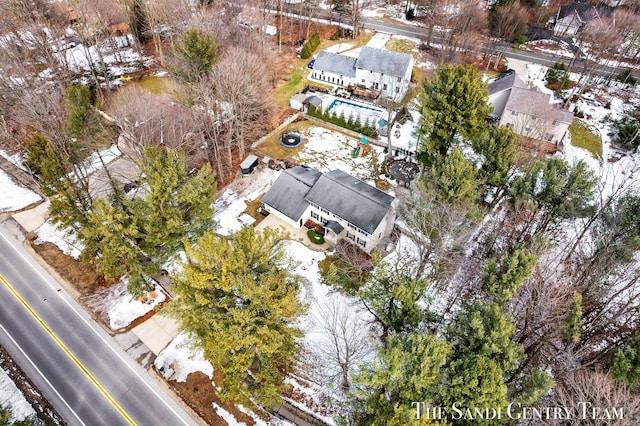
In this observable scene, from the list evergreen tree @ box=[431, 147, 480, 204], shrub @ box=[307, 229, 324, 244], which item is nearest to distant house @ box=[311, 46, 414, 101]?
evergreen tree @ box=[431, 147, 480, 204]

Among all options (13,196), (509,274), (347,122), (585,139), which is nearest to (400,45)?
(347,122)

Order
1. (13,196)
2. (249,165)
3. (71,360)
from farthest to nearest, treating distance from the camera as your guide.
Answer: (249,165) → (13,196) → (71,360)

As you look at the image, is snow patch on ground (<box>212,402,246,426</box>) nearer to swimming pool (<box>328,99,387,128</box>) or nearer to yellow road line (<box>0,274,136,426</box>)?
yellow road line (<box>0,274,136,426</box>)

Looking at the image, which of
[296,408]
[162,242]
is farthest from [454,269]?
[162,242]

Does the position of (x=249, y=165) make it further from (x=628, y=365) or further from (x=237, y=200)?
(x=628, y=365)

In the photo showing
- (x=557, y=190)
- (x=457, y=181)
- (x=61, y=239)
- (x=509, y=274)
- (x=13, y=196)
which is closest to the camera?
(x=509, y=274)

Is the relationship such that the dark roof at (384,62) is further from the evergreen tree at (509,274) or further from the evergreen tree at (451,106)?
the evergreen tree at (509,274)
